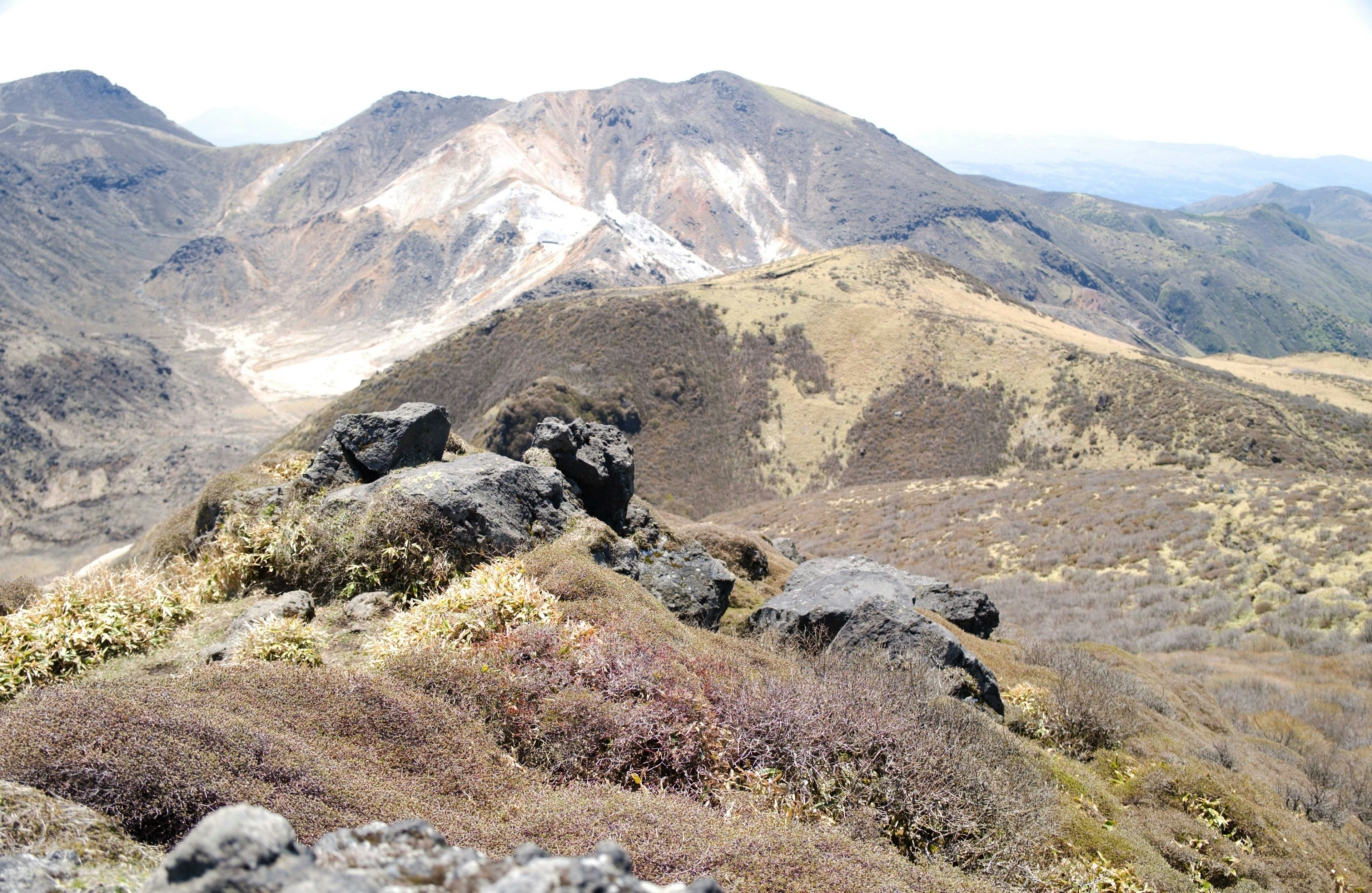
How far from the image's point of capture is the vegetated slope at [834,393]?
4072cm

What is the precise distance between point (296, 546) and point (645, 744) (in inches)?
216

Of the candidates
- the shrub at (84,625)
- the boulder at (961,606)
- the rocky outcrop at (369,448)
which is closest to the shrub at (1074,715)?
the boulder at (961,606)

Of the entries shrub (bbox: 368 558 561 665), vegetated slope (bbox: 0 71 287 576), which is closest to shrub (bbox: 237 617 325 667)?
shrub (bbox: 368 558 561 665)

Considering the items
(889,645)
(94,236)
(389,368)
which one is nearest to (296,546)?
(889,645)

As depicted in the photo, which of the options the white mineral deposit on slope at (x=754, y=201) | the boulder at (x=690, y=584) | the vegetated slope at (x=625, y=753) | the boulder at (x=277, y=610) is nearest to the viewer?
the vegetated slope at (x=625, y=753)

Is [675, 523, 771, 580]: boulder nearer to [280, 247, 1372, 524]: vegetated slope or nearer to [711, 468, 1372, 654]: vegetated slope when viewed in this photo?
[711, 468, 1372, 654]: vegetated slope

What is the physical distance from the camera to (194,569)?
807 centimetres

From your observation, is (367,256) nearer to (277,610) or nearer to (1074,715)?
(277,610)

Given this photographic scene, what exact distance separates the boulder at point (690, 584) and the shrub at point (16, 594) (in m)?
6.36

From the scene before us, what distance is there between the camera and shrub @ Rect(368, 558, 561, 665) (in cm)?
571

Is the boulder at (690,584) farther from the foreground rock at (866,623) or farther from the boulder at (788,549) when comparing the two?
the boulder at (788,549)

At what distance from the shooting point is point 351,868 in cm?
190

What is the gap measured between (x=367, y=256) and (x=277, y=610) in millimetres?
145574

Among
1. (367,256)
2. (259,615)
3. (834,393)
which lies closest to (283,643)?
(259,615)
